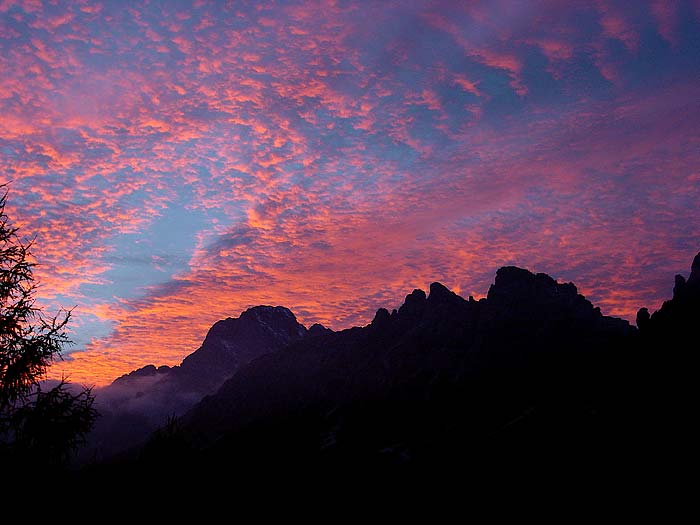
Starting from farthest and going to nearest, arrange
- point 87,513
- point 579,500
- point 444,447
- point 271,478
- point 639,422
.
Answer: point 271,478, point 444,447, point 639,422, point 579,500, point 87,513

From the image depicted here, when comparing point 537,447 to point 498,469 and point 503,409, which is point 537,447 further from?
point 503,409

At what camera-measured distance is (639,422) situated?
118 metres

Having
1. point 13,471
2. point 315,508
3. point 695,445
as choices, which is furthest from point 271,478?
point 13,471

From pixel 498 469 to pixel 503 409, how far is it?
63864 millimetres

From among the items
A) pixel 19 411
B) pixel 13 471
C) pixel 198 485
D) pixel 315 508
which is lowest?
pixel 315 508

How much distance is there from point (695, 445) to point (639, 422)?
19708mm

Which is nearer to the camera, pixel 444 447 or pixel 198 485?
pixel 198 485

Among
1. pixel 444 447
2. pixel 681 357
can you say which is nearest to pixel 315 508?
pixel 444 447

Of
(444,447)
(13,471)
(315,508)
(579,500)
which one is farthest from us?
(444,447)

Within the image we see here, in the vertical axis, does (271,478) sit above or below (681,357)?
below

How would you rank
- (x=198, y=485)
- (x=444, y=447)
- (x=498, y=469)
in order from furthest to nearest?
(x=444, y=447) → (x=498, y=469) → (x=198, y=485)

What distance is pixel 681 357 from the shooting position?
14562cm

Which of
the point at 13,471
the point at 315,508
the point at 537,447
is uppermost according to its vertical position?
the point at 13,471

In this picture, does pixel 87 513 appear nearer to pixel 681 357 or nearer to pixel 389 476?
pixel 389 476
